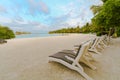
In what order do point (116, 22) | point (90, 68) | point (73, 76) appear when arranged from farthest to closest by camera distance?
point (116, 22), point (90, 68), point (73, 76)

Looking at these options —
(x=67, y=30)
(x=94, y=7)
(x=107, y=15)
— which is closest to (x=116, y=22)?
(x=107, y=15)

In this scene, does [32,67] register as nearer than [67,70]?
No

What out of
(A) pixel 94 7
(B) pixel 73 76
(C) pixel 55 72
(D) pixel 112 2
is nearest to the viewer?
(B) pixel 73 76

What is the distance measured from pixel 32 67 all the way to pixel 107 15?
9.08 m

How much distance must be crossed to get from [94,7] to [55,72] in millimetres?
22014

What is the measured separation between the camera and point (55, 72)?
4.88 m

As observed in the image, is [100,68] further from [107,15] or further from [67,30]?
[67,30]

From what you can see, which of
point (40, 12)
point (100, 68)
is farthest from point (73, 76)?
point (40, 12)

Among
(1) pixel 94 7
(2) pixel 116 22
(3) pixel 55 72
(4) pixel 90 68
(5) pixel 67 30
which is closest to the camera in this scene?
(3) pixel 55 72

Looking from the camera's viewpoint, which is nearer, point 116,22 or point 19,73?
point 19,73

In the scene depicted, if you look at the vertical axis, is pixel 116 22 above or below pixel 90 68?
above

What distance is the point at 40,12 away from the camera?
30.7 metres

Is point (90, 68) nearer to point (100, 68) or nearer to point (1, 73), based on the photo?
point (100, 68)

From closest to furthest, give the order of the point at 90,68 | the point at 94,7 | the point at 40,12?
the point at 90,68 < the point at 94,7 < the point at 40,12
